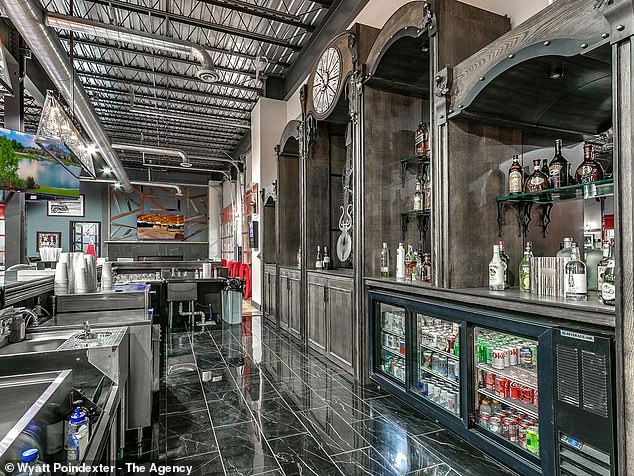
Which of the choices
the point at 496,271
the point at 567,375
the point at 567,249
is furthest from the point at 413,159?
the point at 567,375

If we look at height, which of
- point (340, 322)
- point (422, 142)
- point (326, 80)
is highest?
point (326, 80)

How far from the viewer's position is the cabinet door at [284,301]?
20.6ft

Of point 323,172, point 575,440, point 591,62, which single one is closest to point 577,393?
point 575,440

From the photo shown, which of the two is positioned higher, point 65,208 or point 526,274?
point 65,208

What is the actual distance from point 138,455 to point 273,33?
6596 millimetres

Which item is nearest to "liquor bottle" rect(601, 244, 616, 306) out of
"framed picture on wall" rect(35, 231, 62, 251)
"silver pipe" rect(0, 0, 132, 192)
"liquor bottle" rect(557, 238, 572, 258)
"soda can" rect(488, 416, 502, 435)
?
"liquor bottle" rect(557, 238, 572, 258)

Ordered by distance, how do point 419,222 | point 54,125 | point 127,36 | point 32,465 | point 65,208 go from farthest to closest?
point 65,208
point 127,36
point 54,125
point 419,222
point 32,465

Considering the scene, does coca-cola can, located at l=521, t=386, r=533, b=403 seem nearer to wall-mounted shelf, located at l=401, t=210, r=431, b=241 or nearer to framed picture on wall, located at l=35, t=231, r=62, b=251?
wall-mounted shelf, located at l=401, t=210, r=431, b=241

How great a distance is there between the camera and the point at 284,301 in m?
6.40

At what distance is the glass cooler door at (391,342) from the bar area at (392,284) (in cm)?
2

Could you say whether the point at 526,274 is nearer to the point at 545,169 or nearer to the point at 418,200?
the point at 545,169

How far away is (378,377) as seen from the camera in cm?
370

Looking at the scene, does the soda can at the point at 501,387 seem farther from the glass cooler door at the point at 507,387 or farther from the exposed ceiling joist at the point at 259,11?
the exposed ceiling joist at the point at 259,11

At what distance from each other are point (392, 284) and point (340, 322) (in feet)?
3.80
